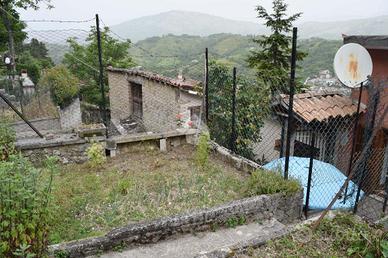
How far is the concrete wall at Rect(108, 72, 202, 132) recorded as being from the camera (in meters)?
9.13

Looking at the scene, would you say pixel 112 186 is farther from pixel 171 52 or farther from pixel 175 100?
pixel 171 52

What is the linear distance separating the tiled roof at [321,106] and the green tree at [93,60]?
12.5 m

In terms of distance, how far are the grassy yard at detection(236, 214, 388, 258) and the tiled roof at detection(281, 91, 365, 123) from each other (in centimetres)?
337

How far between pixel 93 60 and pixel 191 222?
1901 cm

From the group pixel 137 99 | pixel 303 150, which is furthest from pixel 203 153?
pixel 137 99

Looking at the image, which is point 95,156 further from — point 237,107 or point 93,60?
point 93,60

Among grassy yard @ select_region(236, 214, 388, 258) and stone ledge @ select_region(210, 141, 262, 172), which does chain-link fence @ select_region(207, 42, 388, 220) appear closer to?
stone ledge @ select_region(210, 141, 262, 172)

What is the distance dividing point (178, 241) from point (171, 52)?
130 ft

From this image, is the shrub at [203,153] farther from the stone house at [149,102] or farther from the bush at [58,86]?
the bush at [58,86]

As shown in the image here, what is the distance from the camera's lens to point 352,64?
21.9 feet

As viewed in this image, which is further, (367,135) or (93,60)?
(93,60)

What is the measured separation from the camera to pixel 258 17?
10477 millimetres

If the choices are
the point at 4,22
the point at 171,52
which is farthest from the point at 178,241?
the point at 171,52

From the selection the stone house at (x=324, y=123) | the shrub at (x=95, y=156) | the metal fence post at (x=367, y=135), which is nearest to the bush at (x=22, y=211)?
the shrub at (x=95, y=156)
